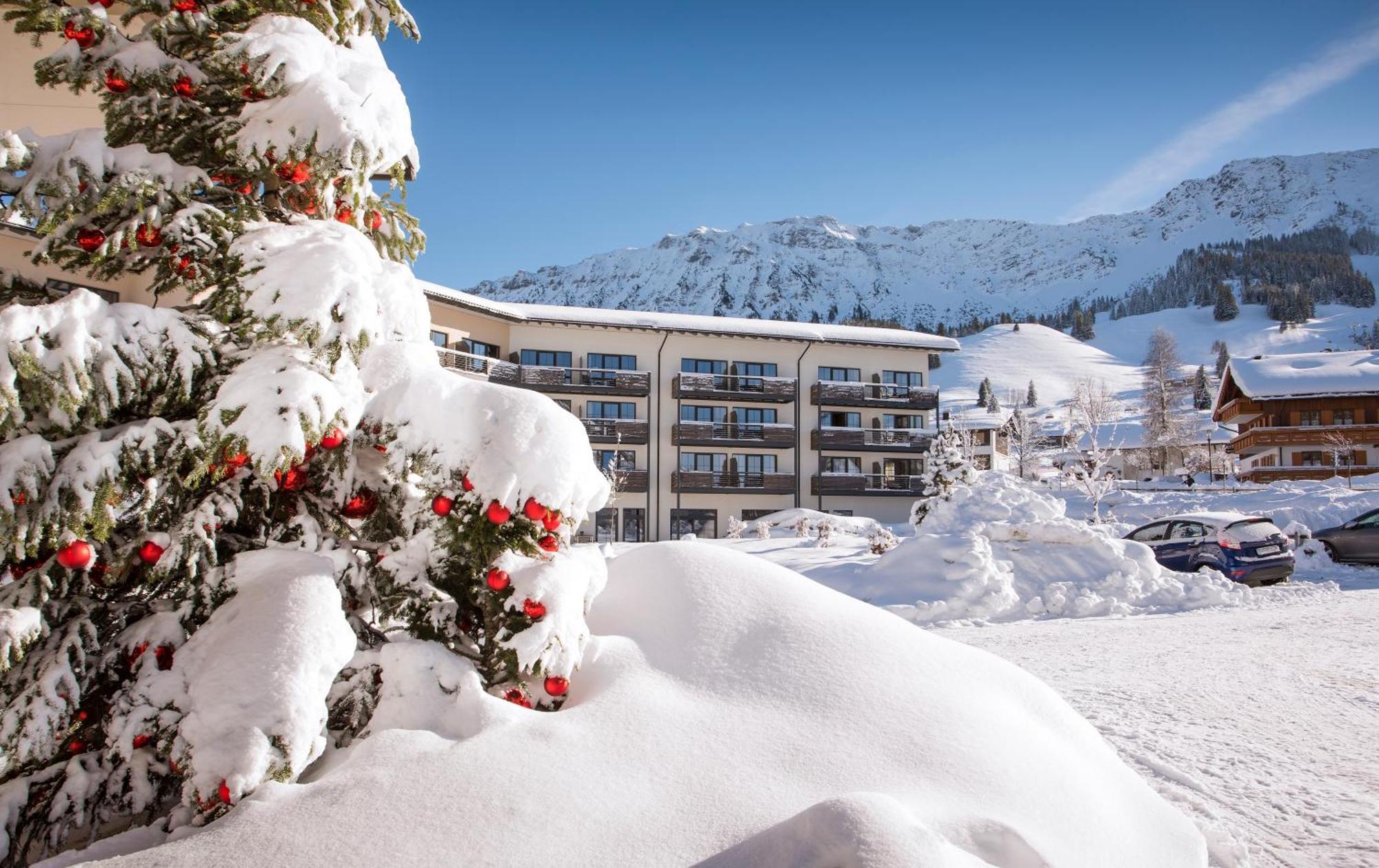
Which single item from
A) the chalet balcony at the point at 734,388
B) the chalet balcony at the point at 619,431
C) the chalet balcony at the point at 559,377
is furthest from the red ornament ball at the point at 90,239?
the chalet balcony at the point at 734,388

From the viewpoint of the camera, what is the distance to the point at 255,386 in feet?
9.21

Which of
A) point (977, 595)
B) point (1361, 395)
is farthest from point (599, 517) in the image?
point (1361, 395)

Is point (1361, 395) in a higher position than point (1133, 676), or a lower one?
higher

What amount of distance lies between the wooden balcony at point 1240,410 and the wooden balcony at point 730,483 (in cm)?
3478

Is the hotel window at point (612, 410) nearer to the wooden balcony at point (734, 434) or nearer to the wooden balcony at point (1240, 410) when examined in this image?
the wooden balcony at point (734, 434)

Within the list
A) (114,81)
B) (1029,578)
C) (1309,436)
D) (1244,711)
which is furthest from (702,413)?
(1309,436)

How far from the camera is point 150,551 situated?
297 cm

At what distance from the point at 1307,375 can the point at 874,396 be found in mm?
30953

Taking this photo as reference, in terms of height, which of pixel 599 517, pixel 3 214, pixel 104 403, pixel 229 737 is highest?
pixel 3 214

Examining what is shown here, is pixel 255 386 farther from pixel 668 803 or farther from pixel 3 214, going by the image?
pixel 668 803

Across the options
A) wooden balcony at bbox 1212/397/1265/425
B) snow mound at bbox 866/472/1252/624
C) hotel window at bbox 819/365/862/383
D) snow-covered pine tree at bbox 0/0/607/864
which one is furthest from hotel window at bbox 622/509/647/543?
wooden balcony at bbox 1212/397/1265/425

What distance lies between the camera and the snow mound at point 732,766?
2590 millimetres

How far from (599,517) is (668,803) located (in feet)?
103

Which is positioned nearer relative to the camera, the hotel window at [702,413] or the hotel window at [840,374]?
the hotel window at [702,413]
